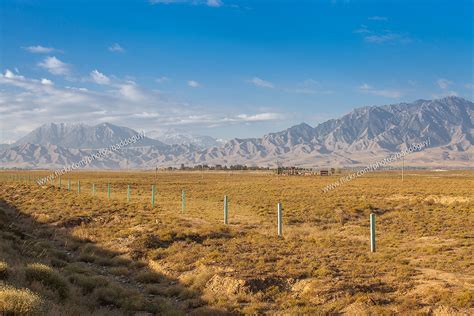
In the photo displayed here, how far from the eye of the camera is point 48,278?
10.0 metres

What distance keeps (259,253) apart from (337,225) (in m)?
9.82

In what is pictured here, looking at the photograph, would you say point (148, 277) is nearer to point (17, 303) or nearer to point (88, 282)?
point (88, 282)

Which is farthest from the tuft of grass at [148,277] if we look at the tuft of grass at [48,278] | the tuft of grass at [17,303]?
the tuft of grass at [17,303]

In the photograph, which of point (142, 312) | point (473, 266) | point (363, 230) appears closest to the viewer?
point (142, 312)

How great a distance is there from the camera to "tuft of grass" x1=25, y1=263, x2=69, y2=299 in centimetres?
983

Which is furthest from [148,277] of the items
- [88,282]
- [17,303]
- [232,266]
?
[17,303]

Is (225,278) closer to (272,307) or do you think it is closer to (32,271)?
(272,307)

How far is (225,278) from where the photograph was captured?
12094 millimetres

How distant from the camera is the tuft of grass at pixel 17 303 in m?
7.16

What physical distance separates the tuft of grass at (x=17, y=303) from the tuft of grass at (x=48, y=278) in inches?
86.9

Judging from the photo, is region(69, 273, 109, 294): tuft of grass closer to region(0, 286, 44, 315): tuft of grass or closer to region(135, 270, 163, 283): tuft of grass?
region(135, 270, 163, 283): tuft of grass

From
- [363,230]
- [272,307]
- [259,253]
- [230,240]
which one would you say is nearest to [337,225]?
[363,230]

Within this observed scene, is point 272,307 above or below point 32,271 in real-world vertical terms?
below

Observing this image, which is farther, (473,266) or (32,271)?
(473,266)
